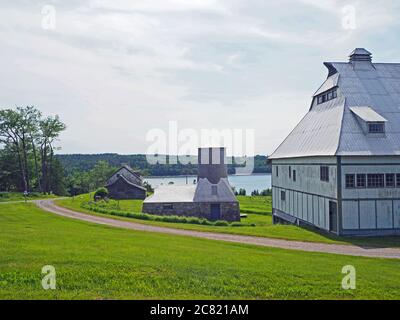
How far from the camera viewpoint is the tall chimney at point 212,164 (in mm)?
49125

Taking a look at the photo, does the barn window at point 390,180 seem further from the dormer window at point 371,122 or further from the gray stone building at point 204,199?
the gray stone building at point 204,199

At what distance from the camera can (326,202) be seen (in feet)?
90.4

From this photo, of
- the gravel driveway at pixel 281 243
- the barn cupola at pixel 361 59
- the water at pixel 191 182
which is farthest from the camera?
the water at pixel 191 182

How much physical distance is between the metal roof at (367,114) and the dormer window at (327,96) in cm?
334

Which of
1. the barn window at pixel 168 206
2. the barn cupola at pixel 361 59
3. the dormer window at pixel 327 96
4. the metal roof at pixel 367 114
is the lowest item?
the barn window at pixel 168 206

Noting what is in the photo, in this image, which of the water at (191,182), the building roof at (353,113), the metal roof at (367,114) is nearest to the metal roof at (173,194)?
the building roof at (353,113)

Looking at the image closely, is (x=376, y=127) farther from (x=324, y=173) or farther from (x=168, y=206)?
(x=168, y=206)

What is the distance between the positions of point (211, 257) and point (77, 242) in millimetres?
6462

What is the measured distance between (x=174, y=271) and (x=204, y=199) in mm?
31449

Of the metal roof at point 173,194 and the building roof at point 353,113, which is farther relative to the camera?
the metal roof at point 173,194

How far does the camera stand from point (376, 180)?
25969 millimetres

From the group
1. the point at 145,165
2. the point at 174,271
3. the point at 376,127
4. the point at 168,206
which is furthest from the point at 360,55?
the point at 145,165
